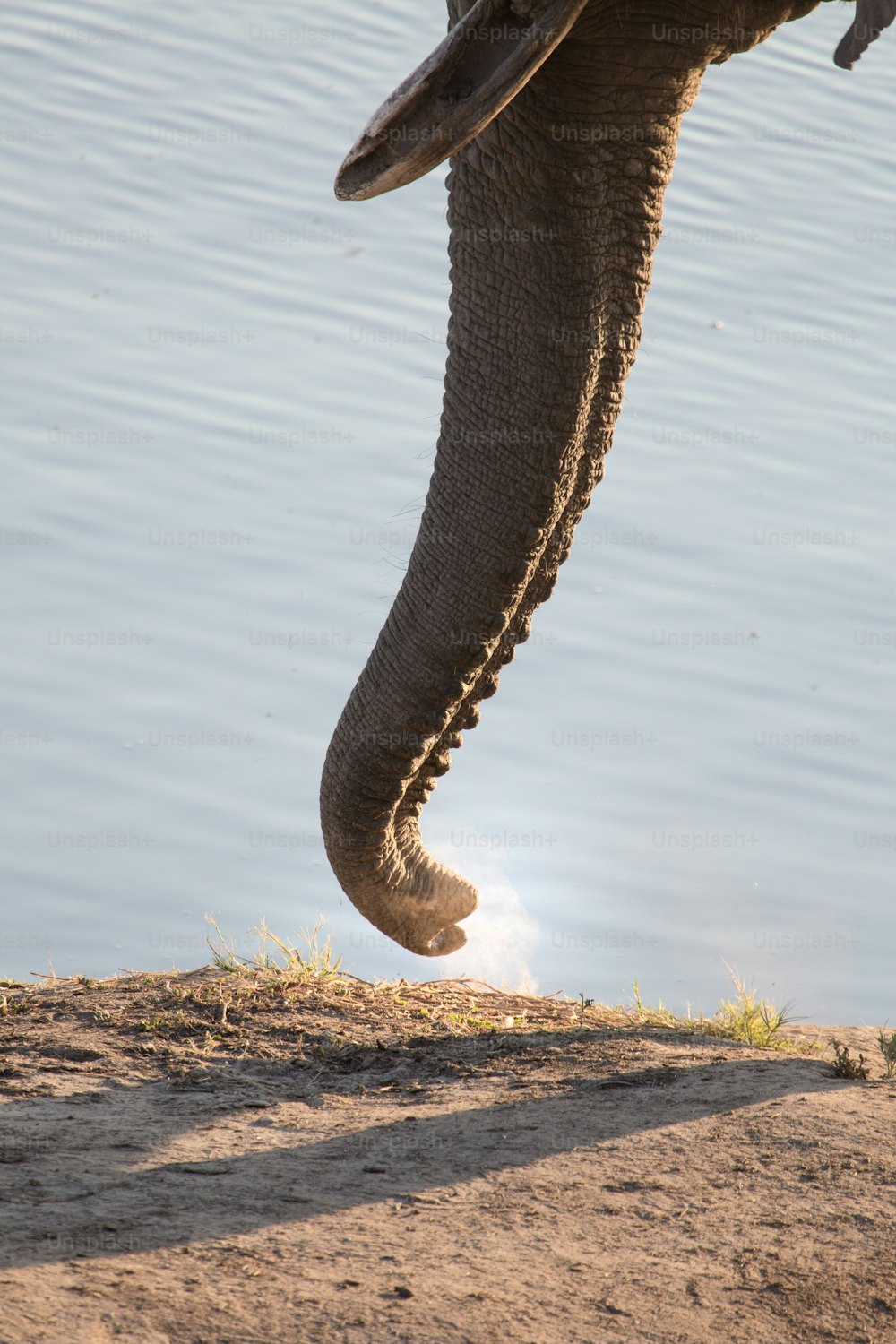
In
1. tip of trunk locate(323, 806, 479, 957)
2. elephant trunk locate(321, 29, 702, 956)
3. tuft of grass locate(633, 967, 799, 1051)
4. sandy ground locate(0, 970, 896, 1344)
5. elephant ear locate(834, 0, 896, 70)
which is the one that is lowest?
sandy ground locate(0, 970, 896, 1344)

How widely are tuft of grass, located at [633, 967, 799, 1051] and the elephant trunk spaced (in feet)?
5.61

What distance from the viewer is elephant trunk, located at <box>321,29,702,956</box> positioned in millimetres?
3621

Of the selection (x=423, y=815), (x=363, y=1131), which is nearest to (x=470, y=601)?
(x=363, y=1131)

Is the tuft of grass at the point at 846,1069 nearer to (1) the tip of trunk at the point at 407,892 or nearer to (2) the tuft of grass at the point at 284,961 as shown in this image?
(1) the tip of trunk at the point at 407,892

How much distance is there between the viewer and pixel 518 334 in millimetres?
3688

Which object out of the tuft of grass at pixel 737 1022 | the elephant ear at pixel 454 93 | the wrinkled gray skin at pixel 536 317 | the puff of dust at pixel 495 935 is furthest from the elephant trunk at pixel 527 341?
the puff of dust at pixel 495 935

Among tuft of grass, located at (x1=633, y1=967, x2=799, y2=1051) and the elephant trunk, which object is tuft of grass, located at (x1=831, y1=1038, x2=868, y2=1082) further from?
the elephant trunk

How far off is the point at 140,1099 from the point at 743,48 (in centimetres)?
263

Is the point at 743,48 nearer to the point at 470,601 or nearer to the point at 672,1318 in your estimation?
the point at 470,601

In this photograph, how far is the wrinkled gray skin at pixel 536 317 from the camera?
142 inches

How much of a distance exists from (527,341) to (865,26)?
1153 millimetres

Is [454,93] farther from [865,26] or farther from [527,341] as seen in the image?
[865,26]

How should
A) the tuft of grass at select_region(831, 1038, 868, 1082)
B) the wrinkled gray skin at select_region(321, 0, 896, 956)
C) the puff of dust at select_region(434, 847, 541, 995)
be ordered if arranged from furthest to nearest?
the puff of dust at select_region(434, 847, 541, 995)
the tuft of grass at select_region(831, 1038, 868, 1082)
the wrinkled gray skin at select_region(321, 0, 896, 956)

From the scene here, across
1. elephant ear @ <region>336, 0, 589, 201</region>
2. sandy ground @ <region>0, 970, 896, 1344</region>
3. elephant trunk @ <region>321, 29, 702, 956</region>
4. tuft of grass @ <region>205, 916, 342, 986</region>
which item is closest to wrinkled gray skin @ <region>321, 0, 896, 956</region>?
elephant trunk @ <region>321, 29, 702, 956</region>
